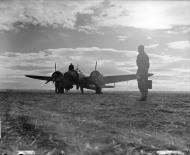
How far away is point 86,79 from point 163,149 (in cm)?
3044

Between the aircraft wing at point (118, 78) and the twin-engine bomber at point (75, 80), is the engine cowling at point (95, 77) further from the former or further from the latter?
the aircraft wing at point (118, 78)

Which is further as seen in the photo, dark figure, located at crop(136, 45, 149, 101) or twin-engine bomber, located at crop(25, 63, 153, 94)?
twin-engine bomber, located at crop(25, 63, 153, 94)

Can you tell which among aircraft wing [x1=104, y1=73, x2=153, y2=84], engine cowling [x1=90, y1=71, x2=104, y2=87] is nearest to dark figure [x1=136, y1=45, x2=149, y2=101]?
engine cowling [x1=90, y1=71, x2=104, y2=87]

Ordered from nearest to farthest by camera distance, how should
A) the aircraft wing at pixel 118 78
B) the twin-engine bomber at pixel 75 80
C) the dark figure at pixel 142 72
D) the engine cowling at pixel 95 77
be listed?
the dark figure at pixel 142 72
the twin-engine bomber at pixel 75 80
the engine cowling at pixel 95 77
the aircraft wing at pixel 118 78

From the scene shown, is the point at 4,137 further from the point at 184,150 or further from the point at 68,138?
the point at 184,150

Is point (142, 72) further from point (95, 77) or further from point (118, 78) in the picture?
point (118, 78)

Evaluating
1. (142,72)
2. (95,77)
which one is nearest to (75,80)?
(95,77)

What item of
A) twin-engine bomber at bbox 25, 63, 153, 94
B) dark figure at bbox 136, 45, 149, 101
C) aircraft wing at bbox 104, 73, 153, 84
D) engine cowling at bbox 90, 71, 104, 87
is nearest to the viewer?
dark figure at bbox 136, 45, 149, 101

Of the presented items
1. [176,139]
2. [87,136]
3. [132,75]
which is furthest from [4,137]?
[132,75]

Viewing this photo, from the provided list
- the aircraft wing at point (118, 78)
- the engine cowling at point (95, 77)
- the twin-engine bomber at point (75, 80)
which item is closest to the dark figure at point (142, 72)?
the twin-engine bomber at point (75, 80)

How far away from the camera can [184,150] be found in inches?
145

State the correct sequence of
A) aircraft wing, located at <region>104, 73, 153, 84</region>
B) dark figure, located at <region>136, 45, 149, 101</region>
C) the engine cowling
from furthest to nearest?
aircraft wing, located at <region>104, 73, 153, 84</region> < the engine cowling < dark figure, located at <region>136, 45, 149, 101</region>

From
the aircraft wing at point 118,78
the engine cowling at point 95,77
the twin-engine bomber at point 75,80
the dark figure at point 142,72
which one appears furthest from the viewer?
the aircraft wing at point 118,78

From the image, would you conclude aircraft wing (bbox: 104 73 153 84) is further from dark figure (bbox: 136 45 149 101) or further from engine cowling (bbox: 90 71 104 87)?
dark figure (bbox: 136 45 149 101)
